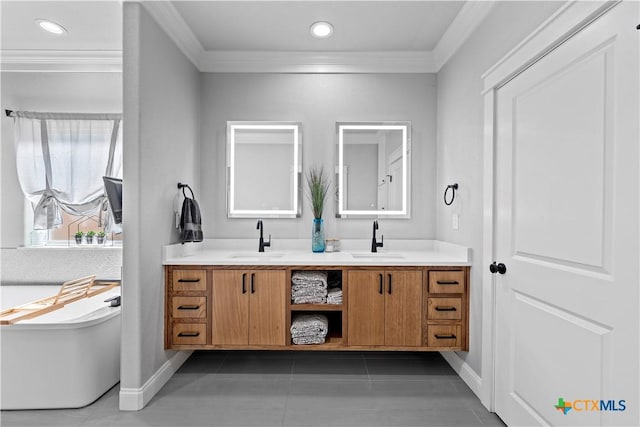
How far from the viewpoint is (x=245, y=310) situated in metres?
2.28

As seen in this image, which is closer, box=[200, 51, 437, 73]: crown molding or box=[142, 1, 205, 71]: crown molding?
box=[142, 1, 205, 71]: crown molding

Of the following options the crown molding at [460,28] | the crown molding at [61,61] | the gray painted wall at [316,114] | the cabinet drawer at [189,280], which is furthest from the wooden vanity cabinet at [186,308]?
the crown molding at [460,28]

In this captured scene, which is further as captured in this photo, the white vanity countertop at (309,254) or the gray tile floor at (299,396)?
the white vanity countertop at (309,254)

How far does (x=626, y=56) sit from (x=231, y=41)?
8.01 ft

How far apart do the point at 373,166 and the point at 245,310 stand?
1.57 m

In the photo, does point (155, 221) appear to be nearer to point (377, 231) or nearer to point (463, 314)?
point (377, 231)

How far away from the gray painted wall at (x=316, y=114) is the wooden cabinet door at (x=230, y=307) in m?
0.69

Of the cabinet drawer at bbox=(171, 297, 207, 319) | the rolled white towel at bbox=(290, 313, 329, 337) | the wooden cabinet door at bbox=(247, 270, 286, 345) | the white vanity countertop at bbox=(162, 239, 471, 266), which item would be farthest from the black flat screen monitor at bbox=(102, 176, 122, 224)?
the rolled white towel at bbox=(290, 313, 329, 337)

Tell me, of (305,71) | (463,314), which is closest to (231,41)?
(305,71)

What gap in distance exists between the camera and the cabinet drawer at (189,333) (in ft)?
7.47

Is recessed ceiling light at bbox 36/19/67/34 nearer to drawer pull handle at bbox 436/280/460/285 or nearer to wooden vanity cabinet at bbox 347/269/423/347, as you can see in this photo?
wooden vanity cabinet at bbox 347/269/423/347

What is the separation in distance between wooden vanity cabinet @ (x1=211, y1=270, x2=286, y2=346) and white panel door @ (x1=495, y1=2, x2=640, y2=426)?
136 cm

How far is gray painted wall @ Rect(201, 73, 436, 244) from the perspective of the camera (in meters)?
2.92

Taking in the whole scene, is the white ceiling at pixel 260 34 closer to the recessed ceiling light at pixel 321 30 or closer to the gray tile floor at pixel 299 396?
the recessed ceiling light at pixel 321 30
